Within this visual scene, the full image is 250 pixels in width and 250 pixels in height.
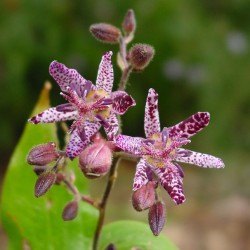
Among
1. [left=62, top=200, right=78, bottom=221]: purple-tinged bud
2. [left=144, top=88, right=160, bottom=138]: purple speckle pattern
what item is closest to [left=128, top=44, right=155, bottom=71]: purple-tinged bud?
[left=144, top=88, right=160, bottom=138]: purple speckle pattern

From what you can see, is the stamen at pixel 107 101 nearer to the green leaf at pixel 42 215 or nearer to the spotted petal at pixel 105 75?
the spotted petal at pixel 105 75

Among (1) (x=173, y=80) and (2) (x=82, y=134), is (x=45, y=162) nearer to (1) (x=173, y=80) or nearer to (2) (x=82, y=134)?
(2) (x=82, y=134)

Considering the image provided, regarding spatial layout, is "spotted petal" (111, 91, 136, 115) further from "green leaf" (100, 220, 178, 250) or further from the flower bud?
"green leaf" (100, 220, 178, 250)

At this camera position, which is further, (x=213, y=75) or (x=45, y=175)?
(x=213, y=75)

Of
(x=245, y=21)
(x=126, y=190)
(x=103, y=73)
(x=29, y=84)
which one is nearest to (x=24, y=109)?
(x=29, y=84)

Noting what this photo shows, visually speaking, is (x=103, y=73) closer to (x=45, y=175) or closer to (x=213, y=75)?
(x=45, y=175)

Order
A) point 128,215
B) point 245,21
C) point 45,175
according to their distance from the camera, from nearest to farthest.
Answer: point 45,175 → point 128,215 → point 245,21

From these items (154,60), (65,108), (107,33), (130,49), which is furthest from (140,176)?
(154,60)
